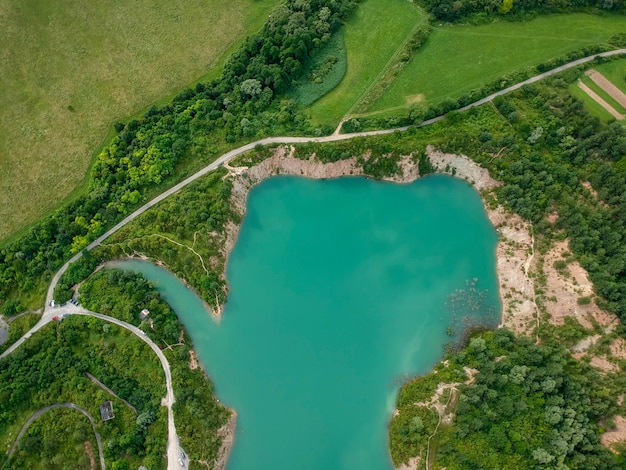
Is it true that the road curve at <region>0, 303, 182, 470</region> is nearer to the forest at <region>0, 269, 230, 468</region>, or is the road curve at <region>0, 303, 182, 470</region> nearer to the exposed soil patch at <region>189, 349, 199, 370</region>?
the forest at <region>0, 269, 230, 468</region>

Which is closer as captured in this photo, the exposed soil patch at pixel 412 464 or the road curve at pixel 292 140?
the exposed soil patch at pixel 412 464

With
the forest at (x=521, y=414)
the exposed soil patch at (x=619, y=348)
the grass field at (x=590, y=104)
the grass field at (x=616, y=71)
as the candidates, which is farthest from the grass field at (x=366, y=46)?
the exposed soil patch at (x=619, y=348)

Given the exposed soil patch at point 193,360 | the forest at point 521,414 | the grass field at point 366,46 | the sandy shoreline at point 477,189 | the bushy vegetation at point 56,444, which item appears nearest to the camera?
the forest at point 521,414

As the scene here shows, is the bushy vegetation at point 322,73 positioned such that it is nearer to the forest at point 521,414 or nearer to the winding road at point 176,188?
the winding road at point 176,188

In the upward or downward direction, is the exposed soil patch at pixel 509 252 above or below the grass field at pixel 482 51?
below

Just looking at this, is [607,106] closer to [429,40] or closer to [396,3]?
[429,40]

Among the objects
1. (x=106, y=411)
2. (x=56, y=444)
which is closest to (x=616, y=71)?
(x=106, y=411)
